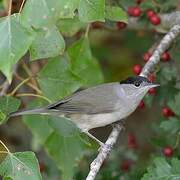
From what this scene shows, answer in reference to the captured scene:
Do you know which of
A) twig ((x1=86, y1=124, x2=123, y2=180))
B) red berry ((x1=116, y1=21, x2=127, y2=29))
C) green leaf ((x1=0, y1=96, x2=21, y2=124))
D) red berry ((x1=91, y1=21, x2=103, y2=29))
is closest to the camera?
twig ((x1=86, y1=124, x2=123, y2=180))

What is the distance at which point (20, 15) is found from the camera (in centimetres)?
302

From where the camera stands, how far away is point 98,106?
468cm

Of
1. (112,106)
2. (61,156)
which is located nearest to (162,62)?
(112,106)

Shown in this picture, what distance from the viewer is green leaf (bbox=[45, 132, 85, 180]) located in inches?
186

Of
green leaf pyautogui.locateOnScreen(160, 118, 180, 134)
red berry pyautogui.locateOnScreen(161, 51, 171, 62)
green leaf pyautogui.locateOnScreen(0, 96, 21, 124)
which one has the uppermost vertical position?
green leaf pyautogui.locateOnScreen(0, 96, 21, 124)

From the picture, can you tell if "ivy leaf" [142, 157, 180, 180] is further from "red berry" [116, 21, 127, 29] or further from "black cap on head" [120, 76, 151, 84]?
"red berry" [116, 21, 127, 29]

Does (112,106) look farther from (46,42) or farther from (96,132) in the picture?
(96,132)

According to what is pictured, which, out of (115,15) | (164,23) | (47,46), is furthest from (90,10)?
(164,23)

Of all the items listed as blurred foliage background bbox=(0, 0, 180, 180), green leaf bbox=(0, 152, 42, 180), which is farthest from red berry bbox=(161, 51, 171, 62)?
green leaf bbox=(0, 152, 42, 180)

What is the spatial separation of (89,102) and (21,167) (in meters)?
1.44

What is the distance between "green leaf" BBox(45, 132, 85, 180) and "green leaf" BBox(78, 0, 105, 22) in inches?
65.7

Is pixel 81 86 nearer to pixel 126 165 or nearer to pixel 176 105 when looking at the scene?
pixel 176 105

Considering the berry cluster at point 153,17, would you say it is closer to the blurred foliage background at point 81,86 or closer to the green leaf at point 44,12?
the blurred foliage background at point 81,86

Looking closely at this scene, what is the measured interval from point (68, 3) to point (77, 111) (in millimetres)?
1766
